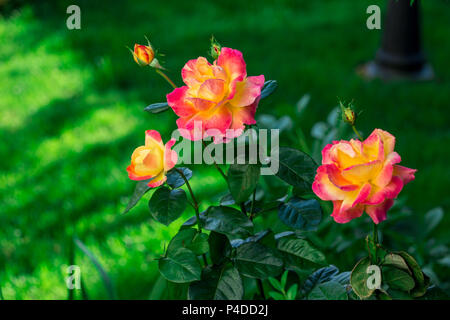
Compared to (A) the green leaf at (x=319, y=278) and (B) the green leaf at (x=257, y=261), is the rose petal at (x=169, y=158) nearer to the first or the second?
(B) the green leaf at (x=257, y=261)

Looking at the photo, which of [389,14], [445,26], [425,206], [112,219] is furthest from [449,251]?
[445,26]

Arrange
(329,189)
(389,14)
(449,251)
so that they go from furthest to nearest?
(389,14) → (449,251) → (329,189)

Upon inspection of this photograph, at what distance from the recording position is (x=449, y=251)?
1.39 metres

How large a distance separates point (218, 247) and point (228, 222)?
0.06m

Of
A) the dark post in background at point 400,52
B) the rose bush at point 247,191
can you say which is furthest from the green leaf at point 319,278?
the dark post in background at point 400,52

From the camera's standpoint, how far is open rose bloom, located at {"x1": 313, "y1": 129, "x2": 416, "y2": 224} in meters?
0.63

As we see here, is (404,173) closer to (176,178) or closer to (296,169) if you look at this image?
(296,169)

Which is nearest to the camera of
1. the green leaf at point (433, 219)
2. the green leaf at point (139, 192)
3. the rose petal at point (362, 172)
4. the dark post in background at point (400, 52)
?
the rose petal at point (362, 172)

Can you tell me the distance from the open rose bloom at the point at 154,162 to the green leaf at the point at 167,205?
35mm

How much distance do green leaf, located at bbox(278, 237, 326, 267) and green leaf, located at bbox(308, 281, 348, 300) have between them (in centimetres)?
4

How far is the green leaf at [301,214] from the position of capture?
2.54 feet

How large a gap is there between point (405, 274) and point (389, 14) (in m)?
2.04

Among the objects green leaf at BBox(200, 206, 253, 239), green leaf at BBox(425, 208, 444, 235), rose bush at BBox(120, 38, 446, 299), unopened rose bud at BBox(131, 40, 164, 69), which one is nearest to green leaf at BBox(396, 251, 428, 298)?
rose bush at BBox(120, 38, 446, 299)
